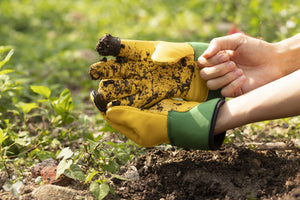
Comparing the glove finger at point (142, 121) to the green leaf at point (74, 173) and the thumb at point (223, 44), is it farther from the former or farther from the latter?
the thumb at point (223, 44)

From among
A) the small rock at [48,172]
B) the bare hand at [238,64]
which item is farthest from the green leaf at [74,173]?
the bare hand at [238,64]

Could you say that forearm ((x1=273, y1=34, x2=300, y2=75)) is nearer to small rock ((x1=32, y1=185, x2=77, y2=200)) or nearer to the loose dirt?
the loose dirt

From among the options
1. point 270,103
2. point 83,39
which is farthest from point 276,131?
point 83,39

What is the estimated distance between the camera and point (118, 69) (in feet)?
5.65

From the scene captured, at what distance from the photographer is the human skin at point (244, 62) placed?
183 cm

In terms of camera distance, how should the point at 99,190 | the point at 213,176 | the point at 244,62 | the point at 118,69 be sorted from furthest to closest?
the point at 244,62 < the point at 118,69 < the point at 213,176 < the point at 99,190

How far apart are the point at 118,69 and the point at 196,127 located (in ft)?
1.52

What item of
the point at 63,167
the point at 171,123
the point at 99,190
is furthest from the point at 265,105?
the point at 63,167

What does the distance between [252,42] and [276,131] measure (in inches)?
24.6

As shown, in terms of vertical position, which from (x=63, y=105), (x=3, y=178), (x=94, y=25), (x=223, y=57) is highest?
(x=223, y=57)

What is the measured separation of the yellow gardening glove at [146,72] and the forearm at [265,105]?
29 centimetres

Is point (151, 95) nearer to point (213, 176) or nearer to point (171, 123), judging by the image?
point (171, 123)

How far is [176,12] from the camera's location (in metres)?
4.58

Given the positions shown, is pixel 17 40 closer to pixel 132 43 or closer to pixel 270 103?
pixel 132 43
